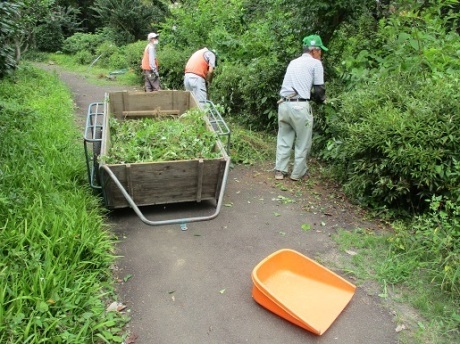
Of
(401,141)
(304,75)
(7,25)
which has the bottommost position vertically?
(401,141)

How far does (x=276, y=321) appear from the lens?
312 cm

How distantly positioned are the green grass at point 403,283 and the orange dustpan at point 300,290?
15.1 inches

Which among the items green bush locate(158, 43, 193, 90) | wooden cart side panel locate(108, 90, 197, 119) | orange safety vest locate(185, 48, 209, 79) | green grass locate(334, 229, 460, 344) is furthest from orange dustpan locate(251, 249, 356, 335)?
green bush locate(158, 43, 193, 90)

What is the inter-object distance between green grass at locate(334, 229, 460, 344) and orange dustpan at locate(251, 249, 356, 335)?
0.38m

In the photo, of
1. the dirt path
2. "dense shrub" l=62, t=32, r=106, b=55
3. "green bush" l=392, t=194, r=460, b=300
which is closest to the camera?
the dirt path

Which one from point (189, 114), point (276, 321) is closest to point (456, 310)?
point (276, 321)

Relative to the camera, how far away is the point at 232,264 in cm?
382

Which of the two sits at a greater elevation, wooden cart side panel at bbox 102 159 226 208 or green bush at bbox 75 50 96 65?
wooden cart side panel at bbox 102 159 226 208

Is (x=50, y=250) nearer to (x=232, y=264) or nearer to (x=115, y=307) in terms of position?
(x=115, y=307)

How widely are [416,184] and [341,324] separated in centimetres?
191

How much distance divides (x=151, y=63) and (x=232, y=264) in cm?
711

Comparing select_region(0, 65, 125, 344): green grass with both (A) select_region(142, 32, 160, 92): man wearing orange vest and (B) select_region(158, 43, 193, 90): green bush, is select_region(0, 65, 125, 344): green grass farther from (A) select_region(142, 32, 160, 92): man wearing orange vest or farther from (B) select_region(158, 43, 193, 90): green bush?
(B) select_region(158, 43, 193, 90): green bush

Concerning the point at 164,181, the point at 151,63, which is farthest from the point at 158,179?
the point at 151,63

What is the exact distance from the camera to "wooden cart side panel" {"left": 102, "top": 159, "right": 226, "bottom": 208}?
13.7ft
